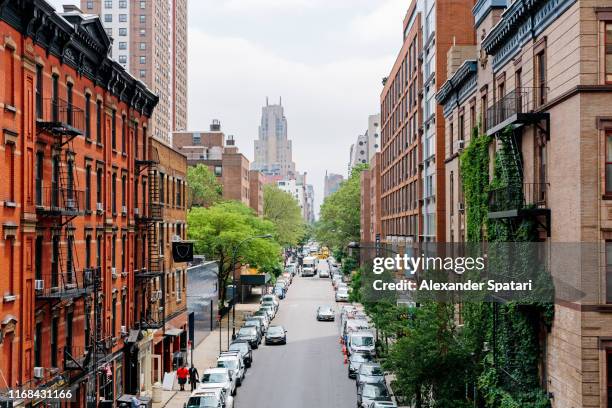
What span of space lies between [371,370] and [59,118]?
1998 cm

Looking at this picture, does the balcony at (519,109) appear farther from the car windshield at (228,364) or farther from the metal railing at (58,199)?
the car windshield at (228,364)

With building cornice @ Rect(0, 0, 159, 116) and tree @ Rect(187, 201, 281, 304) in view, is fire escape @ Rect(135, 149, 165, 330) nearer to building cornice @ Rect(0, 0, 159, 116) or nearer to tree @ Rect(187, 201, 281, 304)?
building cornice @ Rect(0, 0, 159, 116)

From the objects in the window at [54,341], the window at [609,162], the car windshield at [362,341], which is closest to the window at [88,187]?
the window at [54,341]

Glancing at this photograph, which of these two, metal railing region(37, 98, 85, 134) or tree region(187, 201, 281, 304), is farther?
tree region(187, 201, 281, 304)

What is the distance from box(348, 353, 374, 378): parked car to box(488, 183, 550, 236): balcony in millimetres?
18854

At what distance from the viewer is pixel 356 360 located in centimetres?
4409

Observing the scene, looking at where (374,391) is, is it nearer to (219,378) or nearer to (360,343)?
(219,378)

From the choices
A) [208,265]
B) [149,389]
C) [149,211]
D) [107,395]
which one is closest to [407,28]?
[208,265]

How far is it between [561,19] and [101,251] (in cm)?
2133

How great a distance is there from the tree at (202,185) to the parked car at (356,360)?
5365 centimetres

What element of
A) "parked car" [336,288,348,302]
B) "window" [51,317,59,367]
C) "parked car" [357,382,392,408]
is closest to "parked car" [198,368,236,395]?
"parked car" [357,382,392,408]

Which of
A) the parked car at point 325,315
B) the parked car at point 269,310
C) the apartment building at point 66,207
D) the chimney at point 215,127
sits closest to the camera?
the apartment building at point 66,207

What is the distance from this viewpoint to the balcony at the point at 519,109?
2308 centimetres

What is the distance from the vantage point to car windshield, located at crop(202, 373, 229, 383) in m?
36.9
